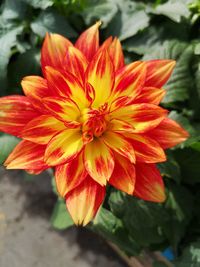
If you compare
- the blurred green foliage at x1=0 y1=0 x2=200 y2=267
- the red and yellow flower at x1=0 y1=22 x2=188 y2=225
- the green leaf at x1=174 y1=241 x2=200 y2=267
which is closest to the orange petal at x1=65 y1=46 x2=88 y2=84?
the red and yellow flower at x1=0 y1=22 x2=188 y2=225

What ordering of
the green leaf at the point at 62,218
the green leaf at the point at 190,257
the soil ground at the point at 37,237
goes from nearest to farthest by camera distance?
1. the green leaf at the point at 190,257
2. the green leaf at the point at 62,218
3. the soil ground at the point at 37,237

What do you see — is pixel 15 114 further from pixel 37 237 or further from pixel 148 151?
pixel 37 237

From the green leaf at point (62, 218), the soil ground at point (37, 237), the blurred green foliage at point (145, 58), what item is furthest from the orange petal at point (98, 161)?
the soil ground at point (37, 237)

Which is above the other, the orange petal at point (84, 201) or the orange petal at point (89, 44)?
the orange petal at point (89, 44)

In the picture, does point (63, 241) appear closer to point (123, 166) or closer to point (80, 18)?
point (80, 18)

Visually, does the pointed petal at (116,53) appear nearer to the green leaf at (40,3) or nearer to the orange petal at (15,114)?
the orange petal at (15,114)

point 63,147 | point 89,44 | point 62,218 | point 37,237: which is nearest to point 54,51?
point 89,44
